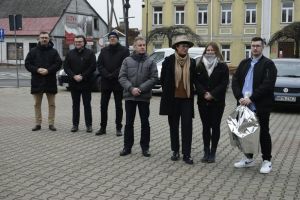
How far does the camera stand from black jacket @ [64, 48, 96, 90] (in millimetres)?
10250

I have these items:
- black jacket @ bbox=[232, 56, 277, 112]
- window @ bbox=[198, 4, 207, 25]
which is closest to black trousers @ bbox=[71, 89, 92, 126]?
black jacket @ bbox=[232, 56, 277, 112]

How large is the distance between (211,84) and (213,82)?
41mm

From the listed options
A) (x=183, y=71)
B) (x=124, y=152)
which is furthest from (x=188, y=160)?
(x=183, y=71)

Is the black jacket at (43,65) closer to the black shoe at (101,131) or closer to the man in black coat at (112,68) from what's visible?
the man in black coat at (112,68)

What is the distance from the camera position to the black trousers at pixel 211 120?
7.50 m

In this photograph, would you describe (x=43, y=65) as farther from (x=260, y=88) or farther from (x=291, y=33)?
(x=291, y=33)

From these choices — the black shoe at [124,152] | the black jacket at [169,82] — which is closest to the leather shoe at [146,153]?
the black shoe at [124,152]

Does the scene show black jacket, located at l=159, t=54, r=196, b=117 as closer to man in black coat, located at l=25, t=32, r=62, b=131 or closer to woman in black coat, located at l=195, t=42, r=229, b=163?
woman in black coat, located at l=195, t=42, r=229, b=163

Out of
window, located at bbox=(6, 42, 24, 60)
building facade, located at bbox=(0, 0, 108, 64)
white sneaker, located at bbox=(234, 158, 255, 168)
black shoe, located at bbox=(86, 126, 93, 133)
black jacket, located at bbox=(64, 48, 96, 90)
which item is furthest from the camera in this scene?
window, located at bbox=(6, 42, 24, 60)

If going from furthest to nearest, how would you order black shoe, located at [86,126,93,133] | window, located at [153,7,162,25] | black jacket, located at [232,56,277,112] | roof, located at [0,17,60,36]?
roof, located at [0,17,60,36] → window, located at [153,7,162,25] → black shoe, located at [86,126,93,133] → black jacket, located at [232,56,277,112]

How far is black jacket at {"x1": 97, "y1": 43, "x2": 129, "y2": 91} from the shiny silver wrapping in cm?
328

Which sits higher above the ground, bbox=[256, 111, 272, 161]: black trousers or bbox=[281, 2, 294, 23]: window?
bbox=[281, 2, 294, 23]: window

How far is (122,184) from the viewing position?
629 cm

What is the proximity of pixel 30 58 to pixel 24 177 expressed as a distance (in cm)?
433
